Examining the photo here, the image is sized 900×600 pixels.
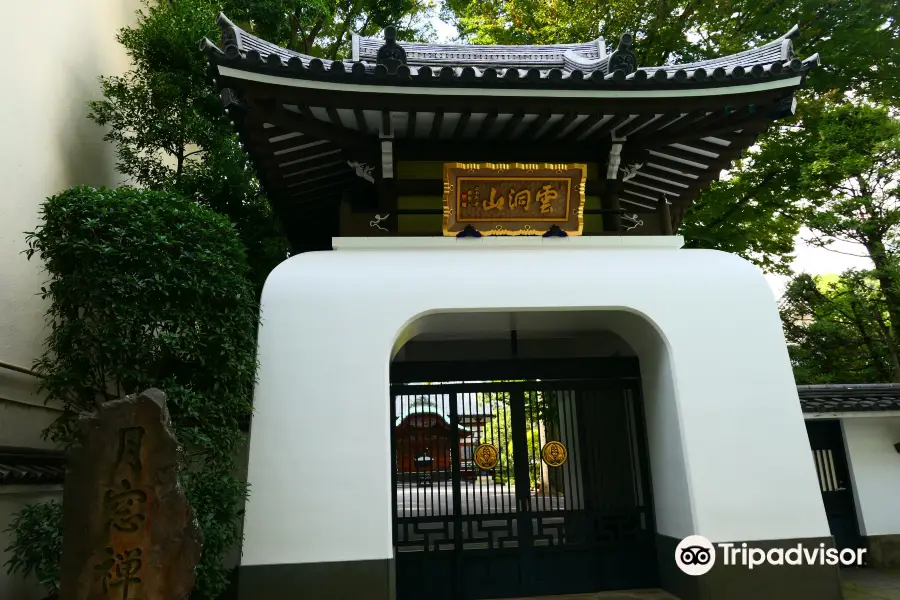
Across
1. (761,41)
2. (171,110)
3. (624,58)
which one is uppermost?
(761,41)

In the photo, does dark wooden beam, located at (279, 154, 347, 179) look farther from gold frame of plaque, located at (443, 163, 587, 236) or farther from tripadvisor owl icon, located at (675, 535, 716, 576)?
tripadvisor owl icon, located at (675, 535, 716, 576)

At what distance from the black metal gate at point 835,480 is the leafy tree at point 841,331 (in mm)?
4345

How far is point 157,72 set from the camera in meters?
7.71

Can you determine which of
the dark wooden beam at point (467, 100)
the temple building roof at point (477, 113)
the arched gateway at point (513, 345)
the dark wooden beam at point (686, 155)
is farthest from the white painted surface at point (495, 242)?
the dark wooden beam at point (467, 100)

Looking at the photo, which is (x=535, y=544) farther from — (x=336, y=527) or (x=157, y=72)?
(x=157, y=72)

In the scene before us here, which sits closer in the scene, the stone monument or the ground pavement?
the stone monument

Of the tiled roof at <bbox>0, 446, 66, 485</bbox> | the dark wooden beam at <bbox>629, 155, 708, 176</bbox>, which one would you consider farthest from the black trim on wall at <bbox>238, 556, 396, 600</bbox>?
the dark wooden beam at <bbox>629, 155, 708, 176</bbox>

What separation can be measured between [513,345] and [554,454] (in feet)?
4.70

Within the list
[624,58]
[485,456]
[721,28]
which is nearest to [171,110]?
[624,58]

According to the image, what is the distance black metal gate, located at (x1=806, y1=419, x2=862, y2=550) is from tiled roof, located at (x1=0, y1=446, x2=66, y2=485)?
8670 mm

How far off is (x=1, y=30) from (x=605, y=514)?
26.2 feet

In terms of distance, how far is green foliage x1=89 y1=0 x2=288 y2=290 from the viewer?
7500 millimetres

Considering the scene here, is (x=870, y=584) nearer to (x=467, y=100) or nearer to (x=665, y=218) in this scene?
(x=665, y=218)

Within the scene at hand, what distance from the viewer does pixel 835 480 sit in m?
8.00
